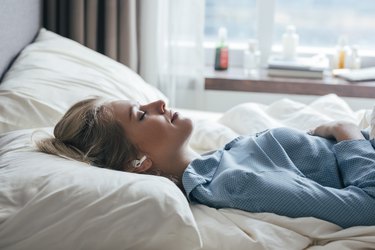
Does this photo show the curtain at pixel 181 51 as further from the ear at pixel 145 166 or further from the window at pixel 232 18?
the ear at pixel 145 166

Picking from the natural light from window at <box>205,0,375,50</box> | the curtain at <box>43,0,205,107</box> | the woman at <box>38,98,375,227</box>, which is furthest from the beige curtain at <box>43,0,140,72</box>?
the woman at <box>38,98,375,227</box>

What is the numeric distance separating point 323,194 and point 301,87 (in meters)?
1.56

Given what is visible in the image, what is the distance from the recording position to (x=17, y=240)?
132 centimetres

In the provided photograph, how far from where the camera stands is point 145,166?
1.68 m

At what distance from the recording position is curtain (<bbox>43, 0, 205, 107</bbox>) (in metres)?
2.77

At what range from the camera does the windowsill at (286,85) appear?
2916mm

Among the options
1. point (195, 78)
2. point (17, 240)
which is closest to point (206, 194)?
point (17, 240)

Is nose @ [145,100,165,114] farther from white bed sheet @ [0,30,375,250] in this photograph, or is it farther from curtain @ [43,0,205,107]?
curtain @ [43,0,205,107]

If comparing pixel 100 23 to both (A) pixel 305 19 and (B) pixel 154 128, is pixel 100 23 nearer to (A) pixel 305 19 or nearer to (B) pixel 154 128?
(A) pixel 305 19

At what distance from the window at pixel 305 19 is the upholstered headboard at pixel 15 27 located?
3.67 ft

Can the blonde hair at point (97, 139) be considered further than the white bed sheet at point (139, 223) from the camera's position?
Yes

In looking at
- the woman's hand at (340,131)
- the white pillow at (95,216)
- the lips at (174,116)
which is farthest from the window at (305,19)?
the white pillow at (95,216)

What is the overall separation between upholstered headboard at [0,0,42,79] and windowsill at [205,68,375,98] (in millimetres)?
946

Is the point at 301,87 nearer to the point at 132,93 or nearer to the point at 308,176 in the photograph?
the point at 132,93
